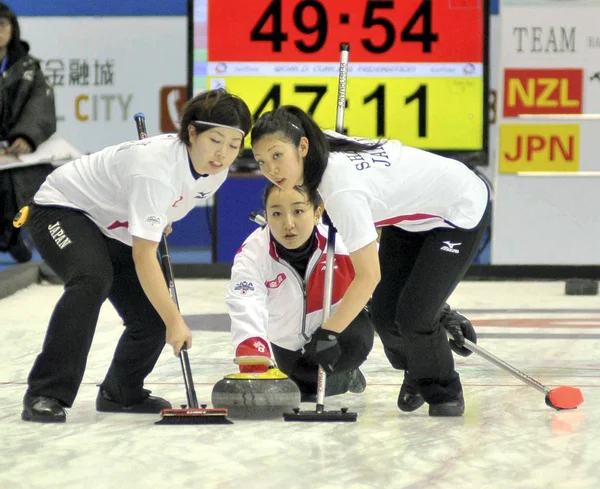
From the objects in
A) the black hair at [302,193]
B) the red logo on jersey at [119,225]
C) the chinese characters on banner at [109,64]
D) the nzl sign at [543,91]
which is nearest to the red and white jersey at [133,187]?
the red logo on jersey at [119,225]

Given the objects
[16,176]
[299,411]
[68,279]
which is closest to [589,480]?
[299,411]

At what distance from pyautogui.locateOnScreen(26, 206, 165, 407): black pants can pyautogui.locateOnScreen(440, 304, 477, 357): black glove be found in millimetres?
768

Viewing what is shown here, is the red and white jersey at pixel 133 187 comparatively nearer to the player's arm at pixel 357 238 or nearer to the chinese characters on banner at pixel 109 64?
the player's arm at pixel 357 238

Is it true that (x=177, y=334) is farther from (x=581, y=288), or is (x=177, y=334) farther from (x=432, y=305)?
(x=581, y=288)

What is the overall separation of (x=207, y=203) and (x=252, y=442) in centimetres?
416

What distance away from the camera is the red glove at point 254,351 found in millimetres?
3020

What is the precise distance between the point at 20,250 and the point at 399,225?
11.7 ft

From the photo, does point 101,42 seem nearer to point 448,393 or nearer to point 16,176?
point 16,176

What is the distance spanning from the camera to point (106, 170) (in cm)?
298

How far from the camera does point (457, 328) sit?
3291 mm

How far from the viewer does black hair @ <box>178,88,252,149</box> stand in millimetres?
2818

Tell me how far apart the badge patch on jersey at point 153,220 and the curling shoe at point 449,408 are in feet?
2.80

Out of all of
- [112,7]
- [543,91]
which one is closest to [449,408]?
[543,91]

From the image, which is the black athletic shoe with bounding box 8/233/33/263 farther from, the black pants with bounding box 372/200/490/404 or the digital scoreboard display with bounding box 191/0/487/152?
the black pants with bounding box 372/200/490/404
